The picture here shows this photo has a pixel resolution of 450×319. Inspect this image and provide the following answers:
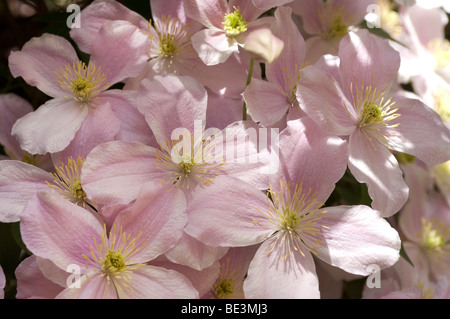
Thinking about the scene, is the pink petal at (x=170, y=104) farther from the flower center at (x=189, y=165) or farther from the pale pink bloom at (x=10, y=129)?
the pale pink bloom at (x=10, y=129)

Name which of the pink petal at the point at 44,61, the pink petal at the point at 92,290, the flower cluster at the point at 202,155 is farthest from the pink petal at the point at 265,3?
the pink petal at the point at 92,290

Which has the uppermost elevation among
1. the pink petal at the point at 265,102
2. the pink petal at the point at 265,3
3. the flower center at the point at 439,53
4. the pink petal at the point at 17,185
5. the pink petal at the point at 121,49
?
the flower center at the point at 439,53

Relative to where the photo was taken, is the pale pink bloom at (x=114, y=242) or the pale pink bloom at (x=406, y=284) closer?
the pale pink bloom at (x=114, y=242)

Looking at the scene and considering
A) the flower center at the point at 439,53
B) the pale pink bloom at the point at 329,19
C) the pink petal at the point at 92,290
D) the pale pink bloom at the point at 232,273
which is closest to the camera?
the pink petal at the point at 92,290

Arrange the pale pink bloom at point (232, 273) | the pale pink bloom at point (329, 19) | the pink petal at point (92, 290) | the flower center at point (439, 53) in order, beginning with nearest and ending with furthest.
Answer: the pink petal at point (92, 290), the pale pink bloom at point (232, 273), the pale pink bloom at point (329, 19), the flower center at point (439, 53)

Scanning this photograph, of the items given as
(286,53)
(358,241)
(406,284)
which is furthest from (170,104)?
(406,284)

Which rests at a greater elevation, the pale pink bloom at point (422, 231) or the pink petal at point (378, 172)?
the pink petal at point (378, 172)
